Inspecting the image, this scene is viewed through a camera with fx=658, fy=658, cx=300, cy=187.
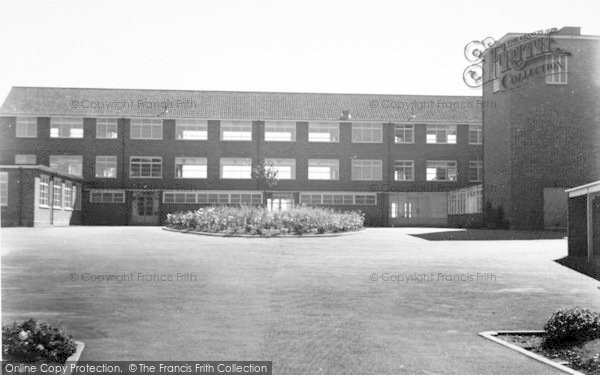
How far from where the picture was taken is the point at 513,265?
1457 cm

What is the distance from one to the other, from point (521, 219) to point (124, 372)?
29.3 meters

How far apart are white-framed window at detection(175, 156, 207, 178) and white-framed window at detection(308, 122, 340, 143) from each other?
7682 millimetres

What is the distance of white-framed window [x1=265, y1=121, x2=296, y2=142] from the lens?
45688mm

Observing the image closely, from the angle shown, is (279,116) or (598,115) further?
(279,116)

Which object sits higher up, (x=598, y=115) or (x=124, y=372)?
(x=598, y=115)

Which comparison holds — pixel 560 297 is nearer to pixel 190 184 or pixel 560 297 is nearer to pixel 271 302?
pixel 271 302

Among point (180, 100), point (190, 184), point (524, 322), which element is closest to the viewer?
point (524, 322)

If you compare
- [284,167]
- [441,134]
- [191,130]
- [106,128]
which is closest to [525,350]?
[284,167]

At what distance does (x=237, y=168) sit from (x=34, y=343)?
3967 cm

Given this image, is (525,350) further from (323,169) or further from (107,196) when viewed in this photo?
(107,196)

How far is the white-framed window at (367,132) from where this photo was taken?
46031 millimetres

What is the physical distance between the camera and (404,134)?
46125 millimetres

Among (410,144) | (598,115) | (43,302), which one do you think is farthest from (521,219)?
(43,302)

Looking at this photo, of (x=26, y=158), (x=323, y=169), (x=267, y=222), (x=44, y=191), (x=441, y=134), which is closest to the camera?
(x=267, y=222)
